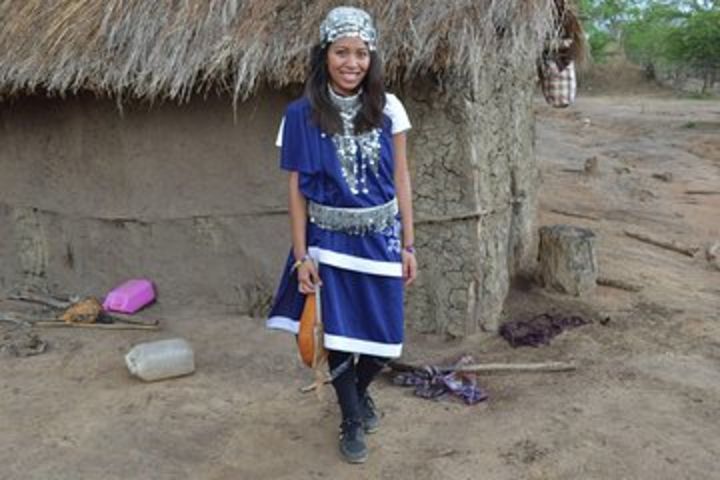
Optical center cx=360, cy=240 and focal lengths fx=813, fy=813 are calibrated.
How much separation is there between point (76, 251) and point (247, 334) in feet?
4.73

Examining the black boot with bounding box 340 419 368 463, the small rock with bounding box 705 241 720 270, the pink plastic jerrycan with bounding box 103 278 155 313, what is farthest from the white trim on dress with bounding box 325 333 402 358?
the small rock with bounding box 705 241 720 270

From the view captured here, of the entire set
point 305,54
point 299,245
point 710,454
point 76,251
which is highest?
point 305,54

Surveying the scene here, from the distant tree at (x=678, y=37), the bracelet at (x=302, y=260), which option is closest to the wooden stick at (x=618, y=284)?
the bracelet at (x=302, y=260)

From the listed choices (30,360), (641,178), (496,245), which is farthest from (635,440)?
(641,178)

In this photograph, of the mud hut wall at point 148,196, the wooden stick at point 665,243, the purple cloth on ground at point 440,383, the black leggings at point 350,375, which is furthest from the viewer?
the wooden stick at point 665,243

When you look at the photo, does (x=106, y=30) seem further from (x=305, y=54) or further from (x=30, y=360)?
(x=30, y=360)

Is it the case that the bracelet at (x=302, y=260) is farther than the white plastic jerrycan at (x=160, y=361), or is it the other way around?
the white plastic jerrycan at (x=160, y=361)

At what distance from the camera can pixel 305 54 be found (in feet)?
13.1

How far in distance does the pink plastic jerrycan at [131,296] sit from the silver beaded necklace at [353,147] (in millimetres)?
2564

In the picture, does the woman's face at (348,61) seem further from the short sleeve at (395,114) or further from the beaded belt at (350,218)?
the beaded belt at (350,218)

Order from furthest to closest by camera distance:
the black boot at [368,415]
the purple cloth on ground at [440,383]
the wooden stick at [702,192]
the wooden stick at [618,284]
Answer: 1. the wooden stick at [702,192]
2. the wooden stick at [618,284]
3. the purple cloth on ground at [440,383]
4. the black boot at [368,415]

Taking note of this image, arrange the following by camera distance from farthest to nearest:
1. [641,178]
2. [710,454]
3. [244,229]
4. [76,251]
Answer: [641,178]
[76,251]
[244,229]
[710,454]

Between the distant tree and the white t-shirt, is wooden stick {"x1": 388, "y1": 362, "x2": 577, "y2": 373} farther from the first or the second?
the distant tree

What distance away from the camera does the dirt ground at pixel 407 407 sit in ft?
10.2
